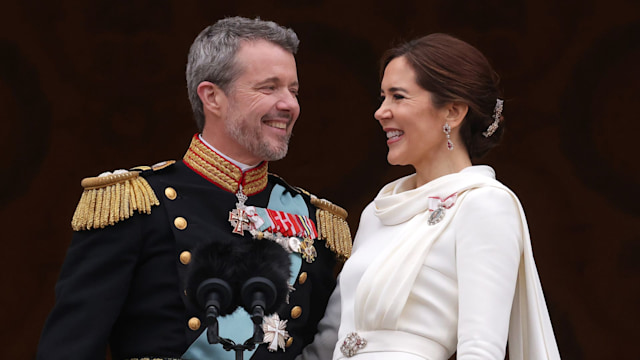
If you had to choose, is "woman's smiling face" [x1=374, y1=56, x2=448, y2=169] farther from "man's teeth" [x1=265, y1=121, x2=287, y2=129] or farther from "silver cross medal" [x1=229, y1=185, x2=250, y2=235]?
"silver cross medal" [x1=229, y1=185, x2=250, y2=235]

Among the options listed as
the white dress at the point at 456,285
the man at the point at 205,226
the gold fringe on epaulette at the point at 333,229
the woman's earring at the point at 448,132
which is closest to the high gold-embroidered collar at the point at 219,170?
the man at the point at 205,226

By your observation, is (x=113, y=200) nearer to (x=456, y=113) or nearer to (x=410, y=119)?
(x=410, y=119)

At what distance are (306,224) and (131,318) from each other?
54 cm

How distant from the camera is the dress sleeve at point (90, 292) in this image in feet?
8.20

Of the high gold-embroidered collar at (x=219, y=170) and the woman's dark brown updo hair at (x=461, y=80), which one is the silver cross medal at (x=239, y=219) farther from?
the woman's dark brown updo hair at (x=461, y=80)

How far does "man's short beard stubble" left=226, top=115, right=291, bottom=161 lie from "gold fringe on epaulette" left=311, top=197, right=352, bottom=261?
246 millimetres

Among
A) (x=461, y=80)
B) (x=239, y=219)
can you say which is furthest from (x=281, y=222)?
(x=461, y=80)

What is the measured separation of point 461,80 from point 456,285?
0.49 m

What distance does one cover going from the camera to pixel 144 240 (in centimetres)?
260

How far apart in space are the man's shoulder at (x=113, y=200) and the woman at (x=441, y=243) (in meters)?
0.53

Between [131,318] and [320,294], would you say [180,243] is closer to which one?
[131,318]

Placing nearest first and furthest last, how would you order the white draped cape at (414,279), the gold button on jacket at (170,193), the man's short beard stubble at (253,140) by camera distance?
1. the white draped cape at (414,279)
2. the gold button on jacket at (170,193)
3. the man's short beard stubble at (253,140)

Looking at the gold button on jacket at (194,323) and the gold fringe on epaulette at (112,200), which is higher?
the gold fringe on epaulette at (112,200)

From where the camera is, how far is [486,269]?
232cm
